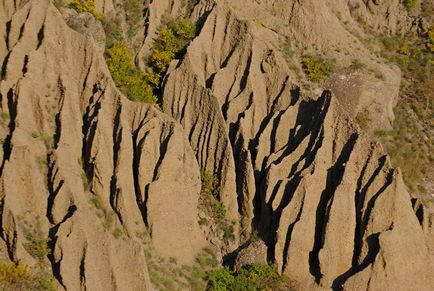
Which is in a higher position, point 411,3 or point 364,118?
point 411,3

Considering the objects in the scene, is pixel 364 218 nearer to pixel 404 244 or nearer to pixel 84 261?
pixel 404 244

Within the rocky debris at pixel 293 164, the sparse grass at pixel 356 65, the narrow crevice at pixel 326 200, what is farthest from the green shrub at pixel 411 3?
the narrow crevice at pixel 326 200

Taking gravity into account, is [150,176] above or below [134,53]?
below

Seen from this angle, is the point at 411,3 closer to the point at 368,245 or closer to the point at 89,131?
the point at 368,245

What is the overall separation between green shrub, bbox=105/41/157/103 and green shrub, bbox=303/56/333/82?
21.7ft

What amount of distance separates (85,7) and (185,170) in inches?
380

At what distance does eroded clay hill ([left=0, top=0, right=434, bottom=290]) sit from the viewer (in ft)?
78.9

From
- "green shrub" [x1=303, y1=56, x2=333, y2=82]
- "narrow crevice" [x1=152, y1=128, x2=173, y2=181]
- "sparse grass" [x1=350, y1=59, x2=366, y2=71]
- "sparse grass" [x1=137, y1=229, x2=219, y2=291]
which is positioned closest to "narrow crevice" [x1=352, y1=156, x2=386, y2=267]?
"sparse grass" [x1=137, y1=229, x2=219, y2=291]

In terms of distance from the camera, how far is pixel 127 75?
3025 centimetres

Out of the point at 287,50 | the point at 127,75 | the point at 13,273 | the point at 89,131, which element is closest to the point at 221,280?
the point at 13,273

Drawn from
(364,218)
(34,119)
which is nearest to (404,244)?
(364,218)

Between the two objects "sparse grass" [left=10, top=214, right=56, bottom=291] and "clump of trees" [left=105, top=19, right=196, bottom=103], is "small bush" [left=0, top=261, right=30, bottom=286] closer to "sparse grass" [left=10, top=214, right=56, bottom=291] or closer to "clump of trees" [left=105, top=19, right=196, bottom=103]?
"sparse grass" [left=10, top=214, right=56, bottom=291]

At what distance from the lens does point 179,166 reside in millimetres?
26203

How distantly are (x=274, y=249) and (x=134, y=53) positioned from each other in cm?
1130
